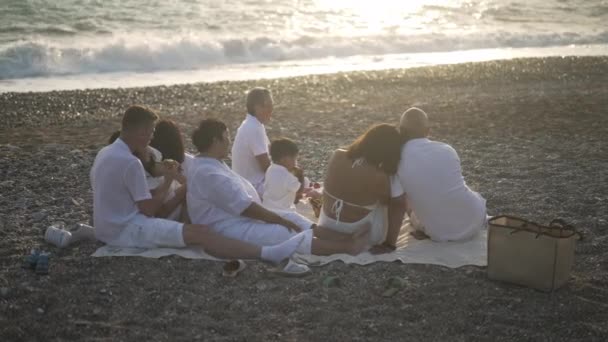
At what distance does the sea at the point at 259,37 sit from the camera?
18.6 metres

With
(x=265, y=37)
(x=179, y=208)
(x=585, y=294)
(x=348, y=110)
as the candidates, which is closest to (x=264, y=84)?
(x=348, y=110)

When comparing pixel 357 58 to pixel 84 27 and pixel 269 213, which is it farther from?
pixel 269 213

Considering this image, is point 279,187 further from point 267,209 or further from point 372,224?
point 372,224

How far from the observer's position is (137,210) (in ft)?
19.3

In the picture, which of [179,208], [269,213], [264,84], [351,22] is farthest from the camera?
[351,22]

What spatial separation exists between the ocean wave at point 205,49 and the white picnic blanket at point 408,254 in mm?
12847

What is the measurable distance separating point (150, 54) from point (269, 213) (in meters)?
15.4

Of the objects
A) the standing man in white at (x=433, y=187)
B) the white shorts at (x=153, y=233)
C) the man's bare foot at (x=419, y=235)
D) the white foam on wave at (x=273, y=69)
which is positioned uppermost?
the standing man in white at (x=433, y=187)

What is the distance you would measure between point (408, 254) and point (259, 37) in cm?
1720

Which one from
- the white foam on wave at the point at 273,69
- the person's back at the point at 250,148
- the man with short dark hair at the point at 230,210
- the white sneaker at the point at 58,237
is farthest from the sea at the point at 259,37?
the man with short dark hair at the point at 230,210

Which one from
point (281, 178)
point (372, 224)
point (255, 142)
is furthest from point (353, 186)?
point (255, 142)

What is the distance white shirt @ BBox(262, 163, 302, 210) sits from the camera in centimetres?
656

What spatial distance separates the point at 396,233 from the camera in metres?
5.86

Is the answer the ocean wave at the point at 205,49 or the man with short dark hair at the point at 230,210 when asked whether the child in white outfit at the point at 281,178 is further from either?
the ocean wave at the point at 205,49
